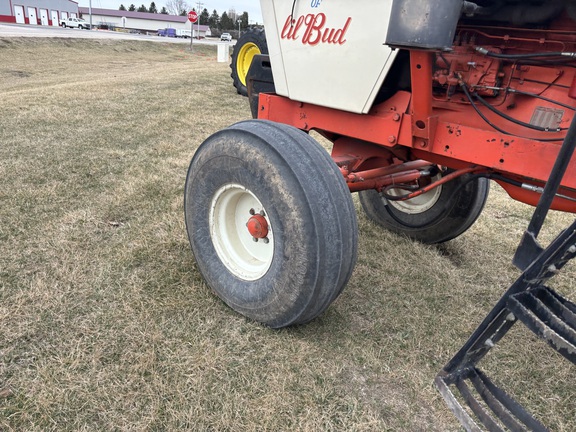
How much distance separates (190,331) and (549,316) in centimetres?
150

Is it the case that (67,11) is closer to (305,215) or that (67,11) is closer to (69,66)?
(69,66)

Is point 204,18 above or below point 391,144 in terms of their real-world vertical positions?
below

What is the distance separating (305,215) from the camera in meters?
1.85

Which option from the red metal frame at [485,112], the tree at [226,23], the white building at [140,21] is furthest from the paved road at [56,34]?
the tree at [226,23]

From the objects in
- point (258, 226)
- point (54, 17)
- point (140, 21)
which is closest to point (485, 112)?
point (258, 226)

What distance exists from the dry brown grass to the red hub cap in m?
0.45

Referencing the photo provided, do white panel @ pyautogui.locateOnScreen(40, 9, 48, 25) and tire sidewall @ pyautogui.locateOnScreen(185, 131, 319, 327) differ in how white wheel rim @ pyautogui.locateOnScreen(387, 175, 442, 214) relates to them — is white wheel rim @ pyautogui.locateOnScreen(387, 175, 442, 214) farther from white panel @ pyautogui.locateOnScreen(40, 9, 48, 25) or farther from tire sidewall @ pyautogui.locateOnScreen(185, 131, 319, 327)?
white panel @ pyautogui.locateOnScreen(40, 9, 48, 25)

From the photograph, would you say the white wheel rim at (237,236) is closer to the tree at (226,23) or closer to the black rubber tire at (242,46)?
the black rubber tire at (242,46)

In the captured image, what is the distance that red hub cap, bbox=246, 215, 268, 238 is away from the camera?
2.19 m

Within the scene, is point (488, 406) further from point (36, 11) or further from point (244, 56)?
point (36, 11)

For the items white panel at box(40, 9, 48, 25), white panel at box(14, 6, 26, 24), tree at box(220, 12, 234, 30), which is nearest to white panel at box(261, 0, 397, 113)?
white panel at box(14, 6, 26, 24)

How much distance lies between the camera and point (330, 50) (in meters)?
2.19

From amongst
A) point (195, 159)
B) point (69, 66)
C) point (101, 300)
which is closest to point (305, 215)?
point (195, 159)

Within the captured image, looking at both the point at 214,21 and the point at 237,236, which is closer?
the point at 237,236
